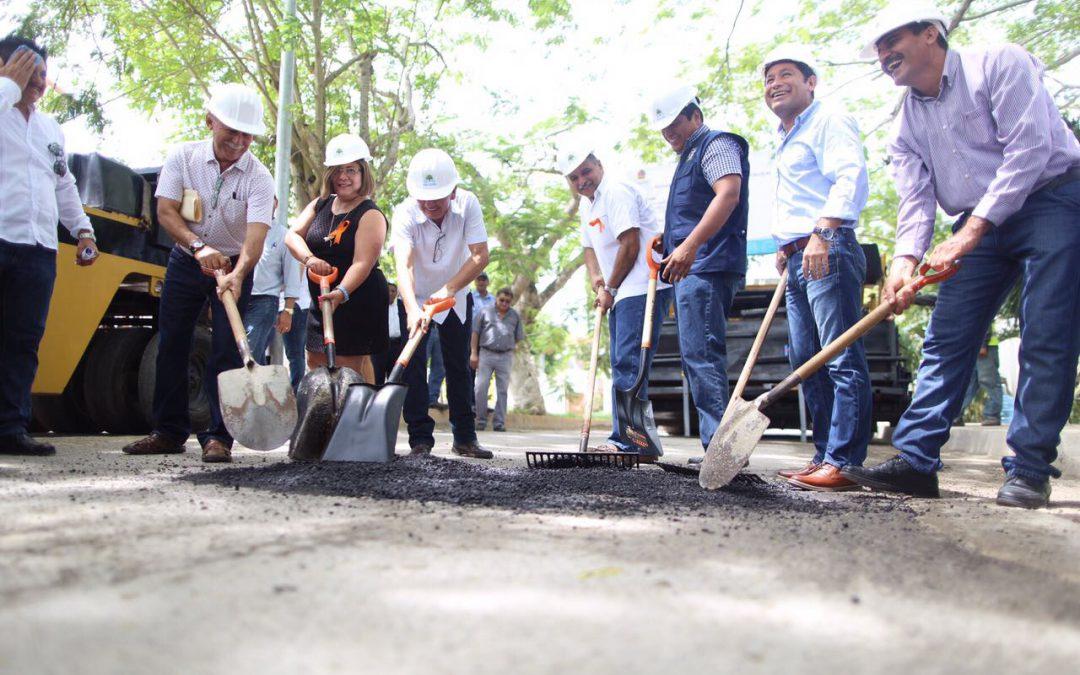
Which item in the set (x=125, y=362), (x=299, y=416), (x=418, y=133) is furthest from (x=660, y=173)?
(x=299, y=416)

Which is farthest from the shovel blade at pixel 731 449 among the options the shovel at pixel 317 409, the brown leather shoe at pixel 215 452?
the brown leather shoe at pixel 215 452

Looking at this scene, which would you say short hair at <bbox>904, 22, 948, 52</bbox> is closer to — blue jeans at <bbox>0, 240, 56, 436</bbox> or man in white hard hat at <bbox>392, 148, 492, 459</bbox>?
man in white hard hat at <bbox>392, 148, 492, 459</bbox>

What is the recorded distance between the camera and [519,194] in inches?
730

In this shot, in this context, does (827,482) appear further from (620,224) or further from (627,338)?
(620,224)

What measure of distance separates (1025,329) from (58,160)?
4.78 metres

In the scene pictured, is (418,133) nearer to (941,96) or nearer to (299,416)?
(299,416)

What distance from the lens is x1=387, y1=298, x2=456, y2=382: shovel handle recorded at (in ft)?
16.1

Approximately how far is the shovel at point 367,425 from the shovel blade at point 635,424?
1268 mm

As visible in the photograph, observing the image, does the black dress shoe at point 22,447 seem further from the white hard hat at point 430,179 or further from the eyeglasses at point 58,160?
the white hard hat at point 430,179

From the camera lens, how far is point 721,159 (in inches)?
189

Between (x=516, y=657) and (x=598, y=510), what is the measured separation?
1.70m

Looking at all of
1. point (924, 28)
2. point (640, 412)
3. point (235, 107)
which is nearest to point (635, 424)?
point (640, 412)

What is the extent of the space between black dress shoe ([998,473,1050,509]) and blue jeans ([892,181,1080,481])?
31 mm

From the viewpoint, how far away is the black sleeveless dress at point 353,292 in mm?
5340
